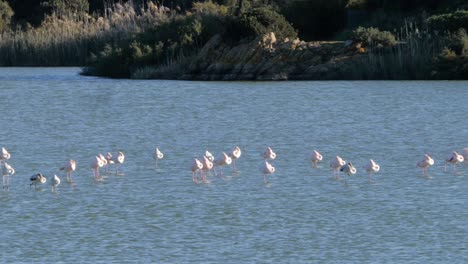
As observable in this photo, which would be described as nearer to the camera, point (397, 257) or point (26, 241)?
point (397, 257)

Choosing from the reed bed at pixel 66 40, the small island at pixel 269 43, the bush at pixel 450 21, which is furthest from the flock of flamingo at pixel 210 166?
the reed bed at pixel 66 40

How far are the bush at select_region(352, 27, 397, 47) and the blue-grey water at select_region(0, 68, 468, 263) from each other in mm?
5671

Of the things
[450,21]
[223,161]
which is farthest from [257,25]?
[223,161]

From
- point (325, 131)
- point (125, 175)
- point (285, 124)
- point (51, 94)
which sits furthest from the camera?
point (51, 94)

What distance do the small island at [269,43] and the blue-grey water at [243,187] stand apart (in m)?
5.28

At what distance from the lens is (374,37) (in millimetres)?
40000

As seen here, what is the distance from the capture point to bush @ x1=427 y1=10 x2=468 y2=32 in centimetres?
4031

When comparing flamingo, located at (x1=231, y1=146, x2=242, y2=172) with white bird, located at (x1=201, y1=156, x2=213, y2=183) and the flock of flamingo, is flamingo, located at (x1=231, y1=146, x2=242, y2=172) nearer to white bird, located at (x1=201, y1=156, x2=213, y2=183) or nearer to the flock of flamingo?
the flock of flamingo

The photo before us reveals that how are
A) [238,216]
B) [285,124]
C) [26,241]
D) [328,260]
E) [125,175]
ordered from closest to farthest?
[328,260] < [26,241] < [238,216] < [125,175] < [285,124]

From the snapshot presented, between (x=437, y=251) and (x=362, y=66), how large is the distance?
86.5ft

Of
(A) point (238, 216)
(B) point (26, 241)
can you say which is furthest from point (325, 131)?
(B) point (26, 241)

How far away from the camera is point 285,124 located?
92.0ft

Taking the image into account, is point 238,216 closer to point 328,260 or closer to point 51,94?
point 328,260

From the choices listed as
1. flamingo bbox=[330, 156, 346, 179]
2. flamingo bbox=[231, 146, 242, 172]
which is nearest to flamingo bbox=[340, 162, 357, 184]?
flamingo bbox=[330, 156, 346, 179]
